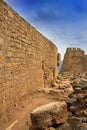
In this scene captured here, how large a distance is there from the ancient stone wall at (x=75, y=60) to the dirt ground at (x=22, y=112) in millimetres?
25977

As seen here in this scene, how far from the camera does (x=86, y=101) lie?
6316 millimetres

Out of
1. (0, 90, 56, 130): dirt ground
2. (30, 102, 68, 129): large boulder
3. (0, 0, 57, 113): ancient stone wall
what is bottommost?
(0, 90, 56, 130): dirt ground

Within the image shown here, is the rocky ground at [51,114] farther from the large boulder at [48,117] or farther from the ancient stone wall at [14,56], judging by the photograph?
the ancient stone wall at [14,56]

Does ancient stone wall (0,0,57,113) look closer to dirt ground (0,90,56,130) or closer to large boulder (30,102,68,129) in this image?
dirt ground (0,90,56,130)

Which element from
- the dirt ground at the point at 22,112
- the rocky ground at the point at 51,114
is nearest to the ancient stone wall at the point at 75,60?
the rocky ground at the point at 51,114

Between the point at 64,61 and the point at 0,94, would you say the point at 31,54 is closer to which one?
the point at 0,94

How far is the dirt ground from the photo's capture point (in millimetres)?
6500

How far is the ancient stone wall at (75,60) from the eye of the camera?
35.9 metres

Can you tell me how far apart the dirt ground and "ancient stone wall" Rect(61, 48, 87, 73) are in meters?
26.0

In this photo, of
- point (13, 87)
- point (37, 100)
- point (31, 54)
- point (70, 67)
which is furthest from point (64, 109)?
point (70, 67)

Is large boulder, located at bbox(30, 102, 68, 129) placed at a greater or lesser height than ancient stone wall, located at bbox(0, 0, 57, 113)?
lesser

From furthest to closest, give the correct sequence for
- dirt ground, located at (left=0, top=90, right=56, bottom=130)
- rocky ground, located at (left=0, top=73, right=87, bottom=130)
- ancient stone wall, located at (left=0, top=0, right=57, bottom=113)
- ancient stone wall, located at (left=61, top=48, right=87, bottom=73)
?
ancient stone wall, located at (left=61, top=48, right=87, bottom=73)
ancient stone wall, located at (left=0, top=0, right=57, bottom=113)
dirt ground, located at (left=0, top=90, right=56, bottom=130)
rocky ground, located at (left=0, top=73, right=87, bottom=130)

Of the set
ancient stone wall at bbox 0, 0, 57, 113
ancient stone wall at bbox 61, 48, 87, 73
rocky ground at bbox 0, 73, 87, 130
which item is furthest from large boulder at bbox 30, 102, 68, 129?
ancient stone wall at bbox 61, 48, 87, 73

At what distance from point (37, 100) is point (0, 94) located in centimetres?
309
